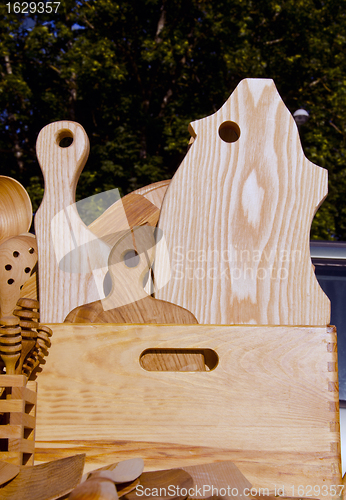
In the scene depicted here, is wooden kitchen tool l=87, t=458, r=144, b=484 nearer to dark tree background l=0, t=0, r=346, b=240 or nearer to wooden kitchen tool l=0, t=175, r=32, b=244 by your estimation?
wooden kitchen tool l=0, t=175, r=32, b=244

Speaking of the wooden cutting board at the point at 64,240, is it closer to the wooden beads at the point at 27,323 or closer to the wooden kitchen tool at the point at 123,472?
the wooden beads at the point at 27,323

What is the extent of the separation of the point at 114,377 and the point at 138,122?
20.8 feet

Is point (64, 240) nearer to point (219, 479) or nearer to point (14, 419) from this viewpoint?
point (14, 419)

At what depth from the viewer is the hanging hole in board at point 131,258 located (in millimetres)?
807

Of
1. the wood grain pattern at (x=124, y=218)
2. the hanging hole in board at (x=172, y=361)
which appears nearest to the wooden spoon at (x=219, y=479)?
the hanging hole in board at (x=172, y=361)

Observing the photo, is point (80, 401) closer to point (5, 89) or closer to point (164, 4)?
point (5, 89)

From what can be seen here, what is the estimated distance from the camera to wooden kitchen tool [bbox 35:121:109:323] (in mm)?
782

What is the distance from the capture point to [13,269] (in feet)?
2.86

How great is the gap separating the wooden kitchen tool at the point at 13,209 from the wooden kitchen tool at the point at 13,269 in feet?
0.34

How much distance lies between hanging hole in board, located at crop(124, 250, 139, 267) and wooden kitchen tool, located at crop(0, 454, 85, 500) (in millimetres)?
353

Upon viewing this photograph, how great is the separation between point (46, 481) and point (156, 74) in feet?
23.0

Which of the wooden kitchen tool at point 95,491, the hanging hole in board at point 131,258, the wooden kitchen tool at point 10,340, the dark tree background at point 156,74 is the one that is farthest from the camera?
the dark tree background at point 156,74

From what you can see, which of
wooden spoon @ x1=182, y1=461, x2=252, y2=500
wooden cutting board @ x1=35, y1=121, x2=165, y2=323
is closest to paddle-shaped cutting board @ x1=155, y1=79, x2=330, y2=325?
wooden cutting board @ x1=35, y1=121, x2=165, y2=323

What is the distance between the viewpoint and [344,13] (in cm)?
714
